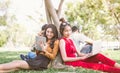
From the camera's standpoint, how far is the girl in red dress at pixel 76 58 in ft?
17.2

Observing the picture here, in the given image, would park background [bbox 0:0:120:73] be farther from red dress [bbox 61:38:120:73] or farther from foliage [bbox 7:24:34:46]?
red dress [bbox 61:38:120:73]

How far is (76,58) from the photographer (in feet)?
17.5

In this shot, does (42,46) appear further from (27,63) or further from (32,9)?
(32,9)

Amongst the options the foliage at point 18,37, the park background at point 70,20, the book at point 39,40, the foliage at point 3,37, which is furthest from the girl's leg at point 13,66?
the foliage at point 18,37

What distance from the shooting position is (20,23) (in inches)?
1537

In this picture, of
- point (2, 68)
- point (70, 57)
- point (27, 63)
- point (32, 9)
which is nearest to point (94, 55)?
point (70, 57)

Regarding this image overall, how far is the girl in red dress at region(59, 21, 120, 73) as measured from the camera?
5250 millimetres

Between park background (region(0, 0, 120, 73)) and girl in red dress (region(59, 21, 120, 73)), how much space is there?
18.2m

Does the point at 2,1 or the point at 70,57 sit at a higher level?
the point at 2,1

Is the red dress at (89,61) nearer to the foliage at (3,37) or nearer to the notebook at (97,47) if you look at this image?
the notebook at (97,47)

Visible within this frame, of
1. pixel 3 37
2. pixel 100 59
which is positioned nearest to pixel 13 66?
pixel 100 59

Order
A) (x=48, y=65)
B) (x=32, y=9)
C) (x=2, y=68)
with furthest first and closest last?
(x=32, y=9), (x=48, y=65), (x=2, y=68)

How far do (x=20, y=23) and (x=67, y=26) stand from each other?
1340 inches

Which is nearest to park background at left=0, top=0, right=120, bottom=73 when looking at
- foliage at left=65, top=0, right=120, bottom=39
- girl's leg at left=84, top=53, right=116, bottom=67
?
foliage at left=65, top=0, right=120, bottom=39
